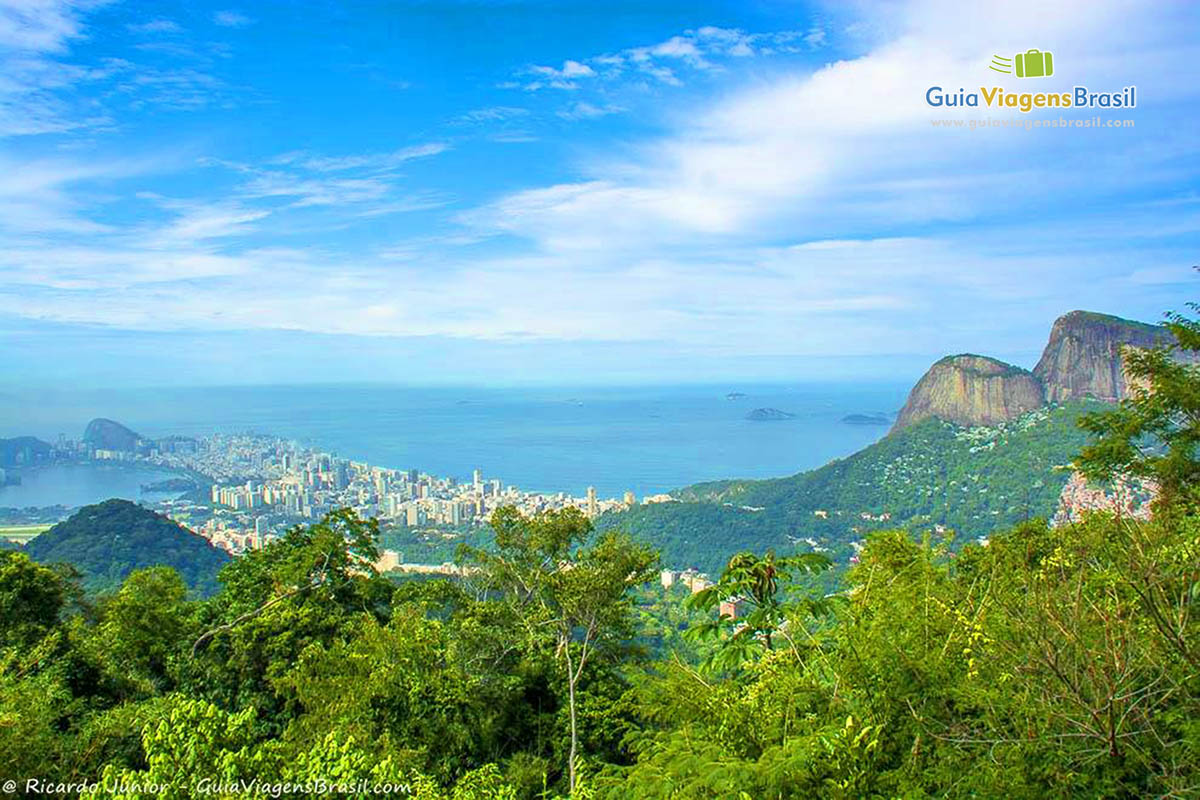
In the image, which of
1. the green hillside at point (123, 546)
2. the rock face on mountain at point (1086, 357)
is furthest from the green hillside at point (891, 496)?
the green hillside at point (123, 546)

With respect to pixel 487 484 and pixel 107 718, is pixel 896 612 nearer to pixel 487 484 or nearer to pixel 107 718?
pixel 107 718

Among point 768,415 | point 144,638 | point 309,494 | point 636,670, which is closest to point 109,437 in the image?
point 309,494

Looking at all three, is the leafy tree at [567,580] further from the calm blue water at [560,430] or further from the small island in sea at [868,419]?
the small island in sea at [868,419]

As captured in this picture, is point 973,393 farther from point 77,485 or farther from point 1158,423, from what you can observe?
point 77,485

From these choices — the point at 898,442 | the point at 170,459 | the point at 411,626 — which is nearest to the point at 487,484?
the point at 170,459

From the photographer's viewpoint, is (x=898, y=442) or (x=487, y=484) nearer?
(x=898, y=442)

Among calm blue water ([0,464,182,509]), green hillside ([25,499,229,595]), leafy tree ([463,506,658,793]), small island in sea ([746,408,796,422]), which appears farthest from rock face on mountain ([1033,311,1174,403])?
small island in sea ([746,408,796,422])

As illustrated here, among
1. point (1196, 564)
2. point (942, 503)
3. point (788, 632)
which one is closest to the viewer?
point (1196, 564)

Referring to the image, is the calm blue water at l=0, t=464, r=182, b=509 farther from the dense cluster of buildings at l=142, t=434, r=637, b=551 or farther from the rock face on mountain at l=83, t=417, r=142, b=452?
the rock face on mountain at l=83, t=417, r=142, b=452
